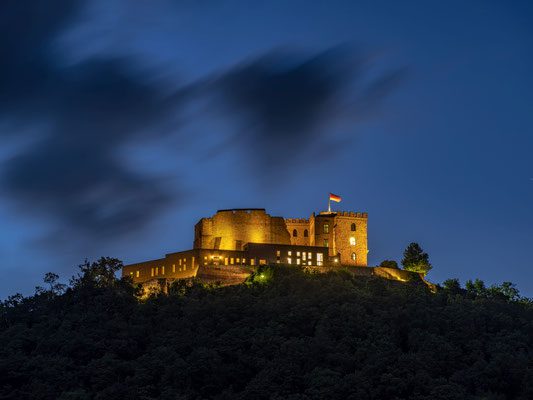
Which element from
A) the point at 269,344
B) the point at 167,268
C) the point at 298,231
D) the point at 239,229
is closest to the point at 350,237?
the point at 298,231

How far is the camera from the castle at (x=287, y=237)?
7750 centimetres

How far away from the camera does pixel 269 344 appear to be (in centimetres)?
5369

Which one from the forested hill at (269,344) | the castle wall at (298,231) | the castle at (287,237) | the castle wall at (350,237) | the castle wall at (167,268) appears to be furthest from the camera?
the castle wall at (298,231)

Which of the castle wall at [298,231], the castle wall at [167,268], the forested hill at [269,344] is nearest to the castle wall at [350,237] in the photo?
the castle wall at [298,231]

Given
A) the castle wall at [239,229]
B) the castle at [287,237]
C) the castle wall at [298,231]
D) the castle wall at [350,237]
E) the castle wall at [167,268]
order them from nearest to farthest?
the castle wall at [167,268] → the castle at [287,237] → the castle wall at [350,237] → the castle wall at [239,229] → the castle wall at [298,231]

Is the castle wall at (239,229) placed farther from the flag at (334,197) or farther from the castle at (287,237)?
the flag at (334,197)

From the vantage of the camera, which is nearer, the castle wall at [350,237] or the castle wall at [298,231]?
the castle wall at [350,237]

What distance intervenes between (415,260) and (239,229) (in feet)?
77.4

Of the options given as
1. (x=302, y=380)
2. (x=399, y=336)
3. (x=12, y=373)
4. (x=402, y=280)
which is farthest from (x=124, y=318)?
(x=402, y=280)

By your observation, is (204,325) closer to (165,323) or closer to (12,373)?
(165,323)

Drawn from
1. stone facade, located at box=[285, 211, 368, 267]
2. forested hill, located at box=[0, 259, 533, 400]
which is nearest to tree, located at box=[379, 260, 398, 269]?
stone facade, located at box=[285, 211, 368, 267]

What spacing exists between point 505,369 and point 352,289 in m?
18.6

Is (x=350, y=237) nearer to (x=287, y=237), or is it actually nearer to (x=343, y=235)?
(x=343, y=235)

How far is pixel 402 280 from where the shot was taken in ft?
259
